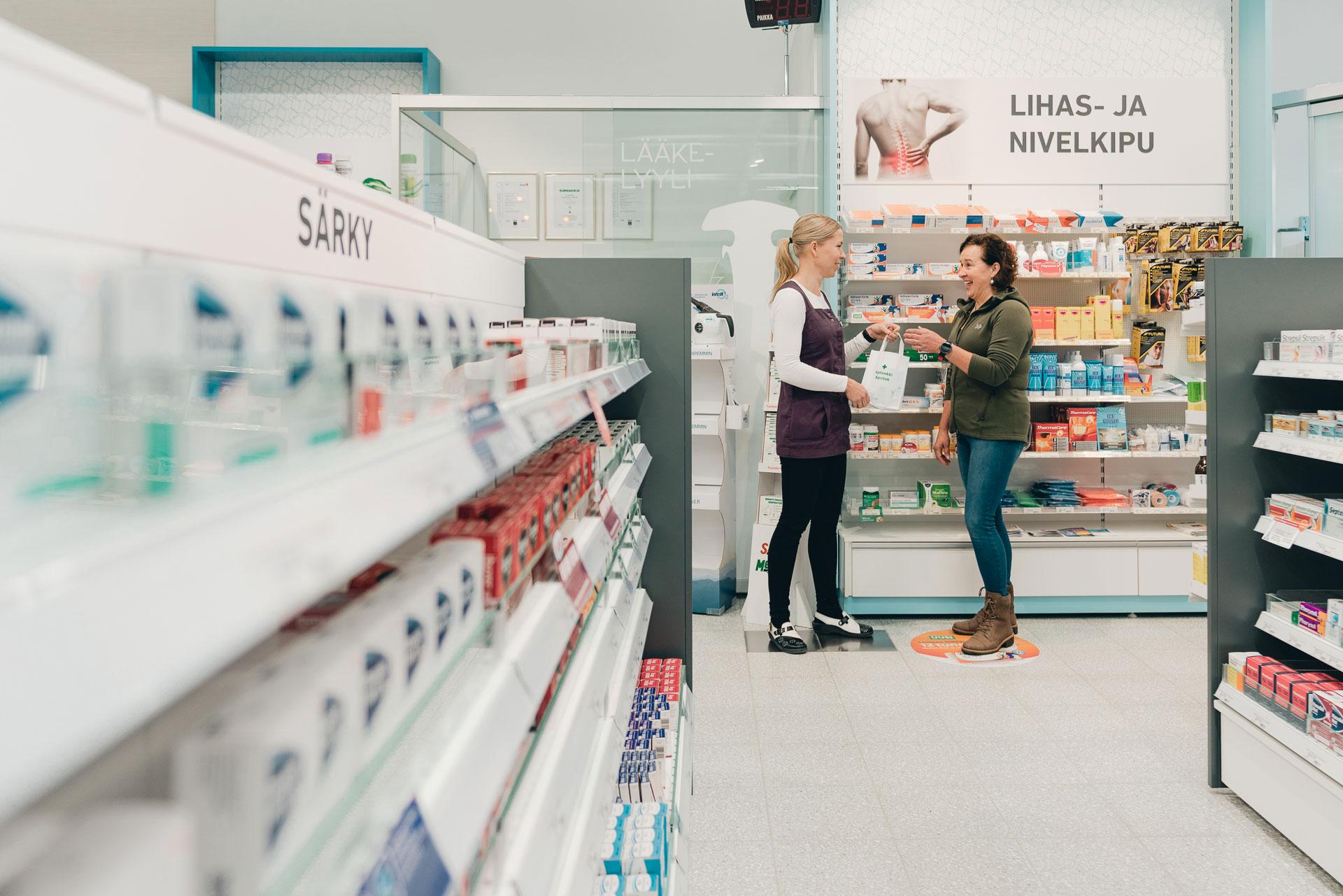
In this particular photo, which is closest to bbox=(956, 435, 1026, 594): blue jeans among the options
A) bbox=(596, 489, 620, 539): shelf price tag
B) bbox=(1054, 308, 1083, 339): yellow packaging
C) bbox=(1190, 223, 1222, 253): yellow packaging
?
bbox=(1054, 308, 1083, 339): yellow packaging

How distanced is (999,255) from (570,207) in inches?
100

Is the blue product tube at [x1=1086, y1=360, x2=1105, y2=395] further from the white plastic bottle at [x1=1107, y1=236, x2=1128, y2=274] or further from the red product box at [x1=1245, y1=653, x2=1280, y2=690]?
the red product box at [x1=1245, y1=653, x2=1280, y2=690]

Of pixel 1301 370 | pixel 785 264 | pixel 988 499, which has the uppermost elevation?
pixel 785 264

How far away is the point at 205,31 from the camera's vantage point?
6254 millimetres

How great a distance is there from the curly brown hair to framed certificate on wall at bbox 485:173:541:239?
2604 millimetres

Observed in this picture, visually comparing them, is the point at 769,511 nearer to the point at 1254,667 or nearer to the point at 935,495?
the point at 935,495

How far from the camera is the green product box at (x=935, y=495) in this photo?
493 centimetres

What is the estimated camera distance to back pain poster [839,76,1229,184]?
5125 mm

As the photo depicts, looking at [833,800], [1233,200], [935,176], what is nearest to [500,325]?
[833,800]

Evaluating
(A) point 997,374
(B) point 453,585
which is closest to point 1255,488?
(A) point 997,374

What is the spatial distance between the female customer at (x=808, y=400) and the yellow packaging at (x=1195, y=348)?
1697 mm

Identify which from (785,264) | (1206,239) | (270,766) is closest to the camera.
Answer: (270,766)

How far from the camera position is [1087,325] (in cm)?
491

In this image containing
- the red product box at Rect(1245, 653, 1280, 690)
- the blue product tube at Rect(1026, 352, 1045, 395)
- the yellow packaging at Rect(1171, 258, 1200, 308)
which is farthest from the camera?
the yellow packaging at Rect(1171, 258, 1200, 308)
